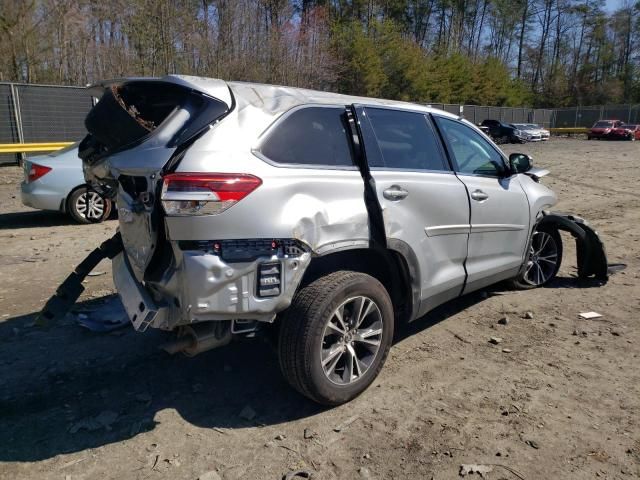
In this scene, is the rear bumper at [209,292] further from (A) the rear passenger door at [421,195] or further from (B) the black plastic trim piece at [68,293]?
(A) the rear passenger door at [421,195]

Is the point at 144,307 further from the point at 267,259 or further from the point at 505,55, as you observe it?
the point at 505,55

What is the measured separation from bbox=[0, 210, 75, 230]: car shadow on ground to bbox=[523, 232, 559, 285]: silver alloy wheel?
7139 mm

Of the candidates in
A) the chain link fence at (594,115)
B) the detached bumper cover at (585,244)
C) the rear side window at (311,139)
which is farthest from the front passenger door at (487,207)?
the chain link fence at (594,115)

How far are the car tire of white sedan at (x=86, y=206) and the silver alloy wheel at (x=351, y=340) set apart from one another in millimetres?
6511

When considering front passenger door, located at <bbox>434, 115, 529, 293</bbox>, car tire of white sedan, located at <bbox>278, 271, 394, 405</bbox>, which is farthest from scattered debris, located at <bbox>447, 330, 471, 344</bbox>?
car tire of white sedan, located at <bbox>278, 271, 394, 405</bbox>

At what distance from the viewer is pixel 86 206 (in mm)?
8789

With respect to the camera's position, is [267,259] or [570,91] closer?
[267,259]

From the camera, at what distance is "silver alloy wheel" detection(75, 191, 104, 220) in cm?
871

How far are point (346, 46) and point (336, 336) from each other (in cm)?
3946

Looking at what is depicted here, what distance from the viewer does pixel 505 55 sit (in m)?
74.0

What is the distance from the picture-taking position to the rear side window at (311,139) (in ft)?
10.3

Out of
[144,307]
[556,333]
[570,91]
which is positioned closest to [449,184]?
[556,333]

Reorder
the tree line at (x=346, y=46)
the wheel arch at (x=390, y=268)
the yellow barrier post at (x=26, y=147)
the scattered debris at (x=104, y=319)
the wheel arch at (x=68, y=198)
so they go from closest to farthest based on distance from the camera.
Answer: the wheel arch at (x=390, y=268) < the scattered debris at (x=104, y=319) < the wheel arch at (x=68, y=198) < the yellow barrier post at (x=26, y=147) < the tree line at (x=346, y=46)

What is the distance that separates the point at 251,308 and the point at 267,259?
0.91 ft
